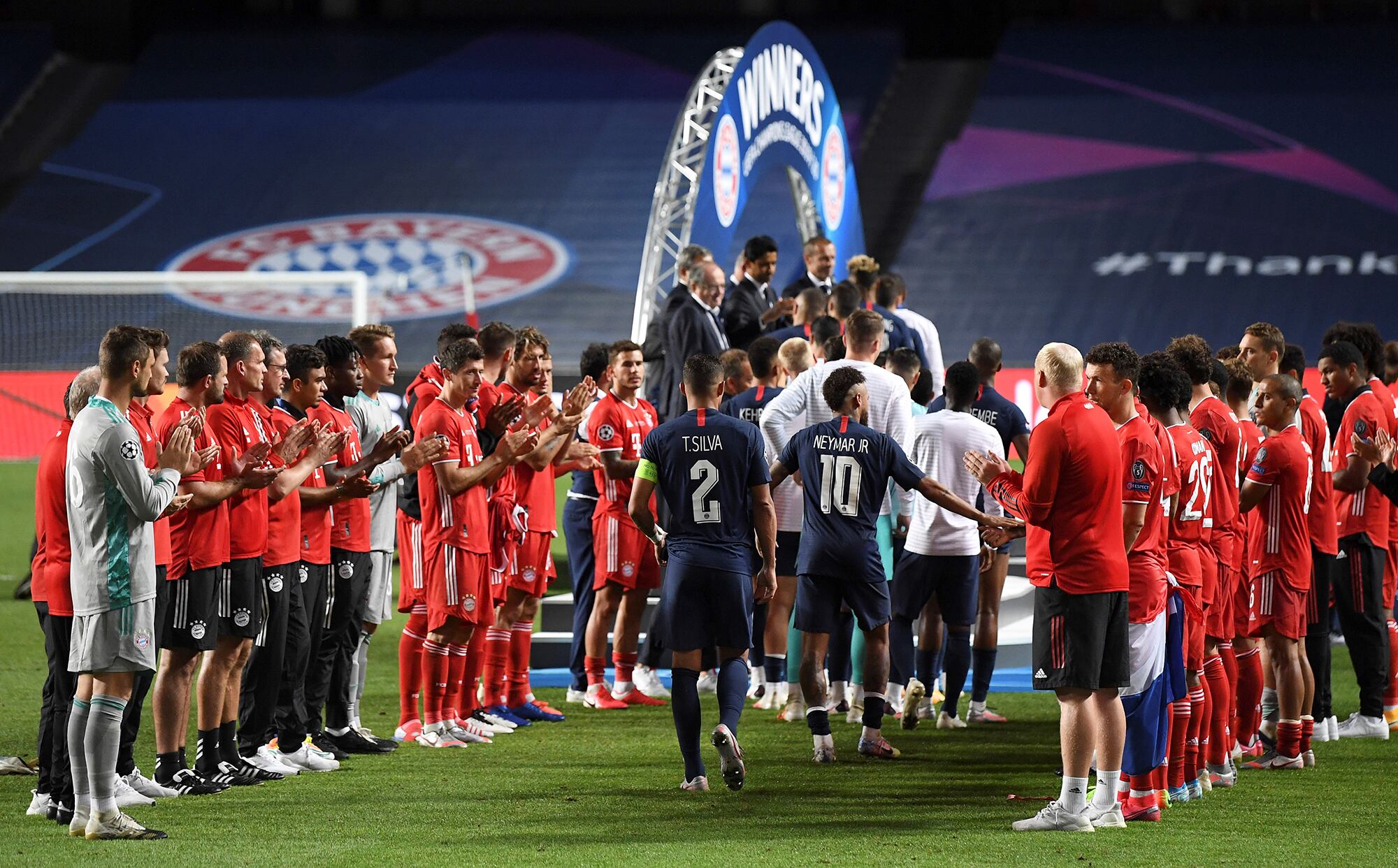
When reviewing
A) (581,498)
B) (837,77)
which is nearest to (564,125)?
(837,77)

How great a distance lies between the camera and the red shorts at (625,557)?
10391mm

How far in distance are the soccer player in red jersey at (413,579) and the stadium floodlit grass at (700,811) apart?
0.44 meters

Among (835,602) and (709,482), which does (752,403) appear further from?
(709,482)

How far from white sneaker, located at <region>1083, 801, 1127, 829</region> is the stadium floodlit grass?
0.07 m

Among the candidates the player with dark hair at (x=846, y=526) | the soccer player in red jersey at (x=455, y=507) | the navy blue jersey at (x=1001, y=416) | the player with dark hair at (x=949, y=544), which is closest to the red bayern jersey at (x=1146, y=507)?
the player with dark hair at (x=846, y=526)

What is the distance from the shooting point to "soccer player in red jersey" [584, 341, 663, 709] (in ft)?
33.6

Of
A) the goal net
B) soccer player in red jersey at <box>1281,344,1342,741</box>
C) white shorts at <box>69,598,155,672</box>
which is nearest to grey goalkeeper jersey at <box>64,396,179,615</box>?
white shorts at <box>69,598,155,672</box>

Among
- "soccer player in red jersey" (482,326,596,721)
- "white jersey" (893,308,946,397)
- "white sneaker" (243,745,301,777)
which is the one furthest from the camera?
"white jersey" (893,308,946,397)

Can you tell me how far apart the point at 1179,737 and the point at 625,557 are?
404cm

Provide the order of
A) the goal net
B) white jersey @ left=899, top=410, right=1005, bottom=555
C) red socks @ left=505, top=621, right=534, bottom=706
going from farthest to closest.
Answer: the goal net, red socks @ left=505, top=621, right=534, bottom=706, white jersey @ left=899, top=410, right=1005, bottom=555

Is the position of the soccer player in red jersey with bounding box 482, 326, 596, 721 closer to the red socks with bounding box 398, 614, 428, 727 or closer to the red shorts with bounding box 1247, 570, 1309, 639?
the red socks with bounding box 398, 614, 428, 727

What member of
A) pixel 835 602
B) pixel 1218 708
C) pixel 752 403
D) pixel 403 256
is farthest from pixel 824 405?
pixel 403 256

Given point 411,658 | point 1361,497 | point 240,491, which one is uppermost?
point 1361,497

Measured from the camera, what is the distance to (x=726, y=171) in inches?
573
